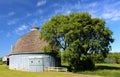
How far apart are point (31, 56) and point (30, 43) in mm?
3192

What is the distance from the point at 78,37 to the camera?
45.1 meters

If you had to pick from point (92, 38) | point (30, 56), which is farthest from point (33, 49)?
point (92, 38)

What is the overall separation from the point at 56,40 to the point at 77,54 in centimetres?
587

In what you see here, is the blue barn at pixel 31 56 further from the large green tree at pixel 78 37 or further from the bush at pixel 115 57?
the bush at pixel 115 57

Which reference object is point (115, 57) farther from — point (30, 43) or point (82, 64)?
point (30, 43)

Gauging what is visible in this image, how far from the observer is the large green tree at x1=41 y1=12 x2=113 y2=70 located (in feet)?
145

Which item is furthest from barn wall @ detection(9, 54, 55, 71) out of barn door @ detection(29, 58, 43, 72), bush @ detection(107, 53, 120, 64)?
bush @ detection(107, 53, 120, 64)

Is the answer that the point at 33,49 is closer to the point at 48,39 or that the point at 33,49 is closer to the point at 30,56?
the point at 30,56

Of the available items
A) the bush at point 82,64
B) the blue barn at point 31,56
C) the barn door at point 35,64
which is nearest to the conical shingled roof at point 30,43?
the blue barn at point 31,56

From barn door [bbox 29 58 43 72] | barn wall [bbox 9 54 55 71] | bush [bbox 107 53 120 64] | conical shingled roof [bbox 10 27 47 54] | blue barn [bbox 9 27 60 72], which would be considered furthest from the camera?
bush [bbox 107 53 120 64]

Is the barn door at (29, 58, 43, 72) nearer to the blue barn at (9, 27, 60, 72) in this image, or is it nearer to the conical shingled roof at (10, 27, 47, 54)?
the blue barn at (9, 27, 60, 72)

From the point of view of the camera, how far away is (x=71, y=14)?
46938mm

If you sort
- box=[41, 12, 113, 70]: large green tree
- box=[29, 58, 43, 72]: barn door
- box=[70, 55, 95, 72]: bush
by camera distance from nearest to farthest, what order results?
box=[41, 12, 113, 70]: large green tree < box=[70, 55, 95, 72]: bush < box=[29, 58, 43, 72]: barn door

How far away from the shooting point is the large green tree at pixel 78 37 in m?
44.2
